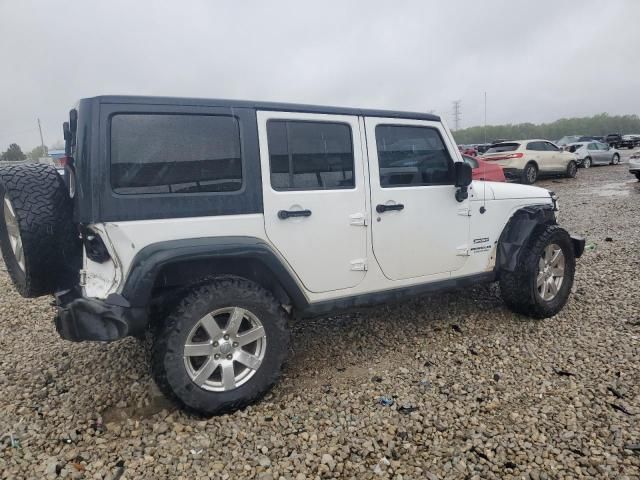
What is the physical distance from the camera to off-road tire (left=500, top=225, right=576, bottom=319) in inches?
155

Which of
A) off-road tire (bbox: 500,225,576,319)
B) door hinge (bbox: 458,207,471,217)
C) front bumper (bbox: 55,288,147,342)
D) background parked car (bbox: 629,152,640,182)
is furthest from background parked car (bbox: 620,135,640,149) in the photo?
front bumper (bbox: 55,288,147,342)

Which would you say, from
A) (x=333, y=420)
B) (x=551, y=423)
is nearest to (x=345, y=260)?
(x=333, y=420)

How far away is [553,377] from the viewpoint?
3127 mm

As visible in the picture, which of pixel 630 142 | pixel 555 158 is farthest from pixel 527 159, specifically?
pixel 630 142

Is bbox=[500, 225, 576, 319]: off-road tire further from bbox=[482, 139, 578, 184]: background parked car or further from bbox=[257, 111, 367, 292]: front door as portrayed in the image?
bbox=[482, 139, 578, 184]: background parked car

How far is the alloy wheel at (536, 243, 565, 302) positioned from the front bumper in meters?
3.30

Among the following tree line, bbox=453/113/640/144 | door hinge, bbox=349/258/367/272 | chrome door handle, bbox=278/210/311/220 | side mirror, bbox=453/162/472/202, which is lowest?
door hinge, bbox=349/258/367/272

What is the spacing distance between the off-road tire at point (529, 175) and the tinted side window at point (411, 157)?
13230 millimetres

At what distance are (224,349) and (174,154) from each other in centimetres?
117

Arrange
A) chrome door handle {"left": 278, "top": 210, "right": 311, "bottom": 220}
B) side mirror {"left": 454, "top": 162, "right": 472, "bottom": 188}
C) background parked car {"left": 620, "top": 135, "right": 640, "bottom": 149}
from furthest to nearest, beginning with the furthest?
background parked car {"left": 620, "top": 135, "right": 640, "bottom": 149} → side mirror {"left": 454, "top": 162, "right": 472, "bottom": 188} → chrome door handle {"left": 278, "top": 210, "right": 311, "bottom": 220}

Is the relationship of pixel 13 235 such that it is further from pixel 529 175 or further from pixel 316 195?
pixel 529 175

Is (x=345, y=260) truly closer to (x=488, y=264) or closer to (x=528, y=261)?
(x=488, y=264)

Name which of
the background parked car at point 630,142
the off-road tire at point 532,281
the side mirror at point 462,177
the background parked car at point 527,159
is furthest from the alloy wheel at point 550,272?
the background parked car at point 630,142

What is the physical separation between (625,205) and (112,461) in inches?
467
